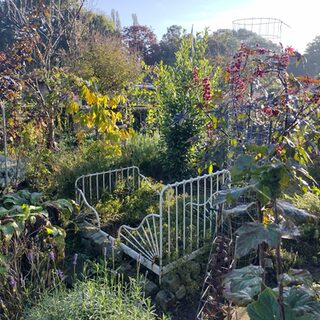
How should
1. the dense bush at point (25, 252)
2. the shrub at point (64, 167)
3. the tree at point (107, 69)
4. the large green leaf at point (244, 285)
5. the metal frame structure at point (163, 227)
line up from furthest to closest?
1. the tree at point (107, 69)
2. the shrub at point (64, 167)
3. the metal frame structure at point (163, 227)
4. the dense bush at point (25, 252)
5. the large green leaf at point (244, 285)

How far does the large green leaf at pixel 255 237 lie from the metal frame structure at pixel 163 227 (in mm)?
985

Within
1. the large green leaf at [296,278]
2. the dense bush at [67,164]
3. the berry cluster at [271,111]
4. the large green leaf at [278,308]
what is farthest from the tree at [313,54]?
the large green leaf at [278,308]

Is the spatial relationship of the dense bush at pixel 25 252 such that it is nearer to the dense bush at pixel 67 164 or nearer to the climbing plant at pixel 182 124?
the dense bush at pixel 67 164

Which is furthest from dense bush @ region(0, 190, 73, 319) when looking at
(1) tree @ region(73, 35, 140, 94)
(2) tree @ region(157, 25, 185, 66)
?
(2) tree @ region(157, 25, 185, 66)

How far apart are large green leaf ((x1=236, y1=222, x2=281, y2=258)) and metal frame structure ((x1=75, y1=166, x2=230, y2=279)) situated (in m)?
0.98

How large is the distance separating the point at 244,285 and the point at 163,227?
209 centimetres

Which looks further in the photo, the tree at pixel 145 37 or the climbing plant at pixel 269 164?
the tree at pixel 145 37

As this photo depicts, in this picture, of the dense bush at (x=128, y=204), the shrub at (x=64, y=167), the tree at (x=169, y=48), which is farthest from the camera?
the tree at (x=169, y=48)

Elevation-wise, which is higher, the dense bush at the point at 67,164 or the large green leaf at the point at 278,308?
the large green leaf at the point at 278,308

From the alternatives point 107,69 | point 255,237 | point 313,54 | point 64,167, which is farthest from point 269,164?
point 313,54

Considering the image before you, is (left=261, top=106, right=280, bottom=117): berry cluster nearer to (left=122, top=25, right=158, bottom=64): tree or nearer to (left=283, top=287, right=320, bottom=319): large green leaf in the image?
(left=283, top=287, right=320, bottom=319): large green leaf

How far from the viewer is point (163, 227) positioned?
339 cm

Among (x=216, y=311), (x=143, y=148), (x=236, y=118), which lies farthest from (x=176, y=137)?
(x=216, y=311)

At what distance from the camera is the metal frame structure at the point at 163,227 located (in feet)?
9.65
